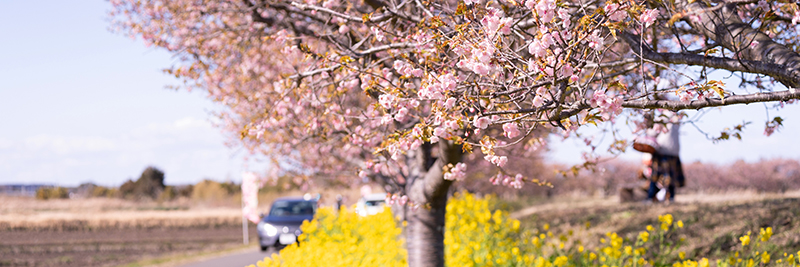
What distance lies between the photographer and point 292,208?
16.5 metres

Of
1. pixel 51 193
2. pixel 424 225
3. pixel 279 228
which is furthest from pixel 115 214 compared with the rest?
pixel 424 225

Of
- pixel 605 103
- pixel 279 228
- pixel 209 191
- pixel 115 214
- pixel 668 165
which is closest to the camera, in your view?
pixel 605 103

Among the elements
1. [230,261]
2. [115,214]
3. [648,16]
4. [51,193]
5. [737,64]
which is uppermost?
[51,193]

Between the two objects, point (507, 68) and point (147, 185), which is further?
point (147, 185)

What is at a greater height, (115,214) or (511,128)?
(511,128)

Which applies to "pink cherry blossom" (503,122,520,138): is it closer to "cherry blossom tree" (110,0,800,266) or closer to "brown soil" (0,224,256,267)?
"cherry blossom tree" (110,0,800,266)

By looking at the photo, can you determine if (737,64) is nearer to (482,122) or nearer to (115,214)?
(482,122)

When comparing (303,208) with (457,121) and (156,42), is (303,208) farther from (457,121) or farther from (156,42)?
(457,121)

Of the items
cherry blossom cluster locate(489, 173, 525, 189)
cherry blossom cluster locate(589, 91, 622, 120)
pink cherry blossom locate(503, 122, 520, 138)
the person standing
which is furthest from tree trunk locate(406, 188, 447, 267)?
the person standing

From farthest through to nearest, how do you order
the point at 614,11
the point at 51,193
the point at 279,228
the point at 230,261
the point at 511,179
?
the point at 51,193
the point at 279,228
the point at 230,261
the point at 511,179
the point at 614,11

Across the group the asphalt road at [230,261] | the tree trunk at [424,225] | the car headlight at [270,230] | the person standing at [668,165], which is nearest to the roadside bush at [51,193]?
the asphalt road at [230,261]

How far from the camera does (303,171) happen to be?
12.7 m

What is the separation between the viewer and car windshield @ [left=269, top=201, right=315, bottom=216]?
16203 mm

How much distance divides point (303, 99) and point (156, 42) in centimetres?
310
